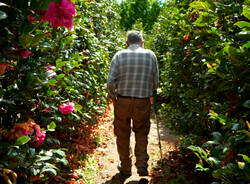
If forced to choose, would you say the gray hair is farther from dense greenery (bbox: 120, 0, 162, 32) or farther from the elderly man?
dense greenery (bbox: 120, 0, 162, 32)

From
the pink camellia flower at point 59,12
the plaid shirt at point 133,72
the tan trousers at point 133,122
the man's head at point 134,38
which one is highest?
the man's head at point 134,38

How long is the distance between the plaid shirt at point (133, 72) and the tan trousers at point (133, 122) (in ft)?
0.44

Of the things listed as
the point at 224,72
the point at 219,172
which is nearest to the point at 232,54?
the point at 224,72

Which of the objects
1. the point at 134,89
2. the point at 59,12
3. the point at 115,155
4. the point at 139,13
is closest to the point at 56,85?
the point at 59,12

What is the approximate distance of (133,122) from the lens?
11.9 feet

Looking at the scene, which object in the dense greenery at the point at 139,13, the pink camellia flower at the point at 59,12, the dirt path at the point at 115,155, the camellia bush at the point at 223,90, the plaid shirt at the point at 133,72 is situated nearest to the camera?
the pink camellia flower at the point at 59,12

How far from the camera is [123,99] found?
345 centimetres

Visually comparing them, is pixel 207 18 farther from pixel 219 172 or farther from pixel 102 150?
pixel 102 150

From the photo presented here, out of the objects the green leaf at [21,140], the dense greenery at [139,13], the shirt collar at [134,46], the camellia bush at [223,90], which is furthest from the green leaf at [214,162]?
the dense greenery at [139,13]

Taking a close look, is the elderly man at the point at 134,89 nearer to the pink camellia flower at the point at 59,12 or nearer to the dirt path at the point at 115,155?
the dirt path at the point at 115,155

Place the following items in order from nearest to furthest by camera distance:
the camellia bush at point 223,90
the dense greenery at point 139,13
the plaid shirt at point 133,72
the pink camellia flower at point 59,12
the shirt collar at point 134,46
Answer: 1. the pink camellia flower at point 59,12
2. the camellia bush at point 223,90
3. the plaid shirt at point 133,72
4. the shirt collar at point 134,46
5. the dense greenery at point 139,13

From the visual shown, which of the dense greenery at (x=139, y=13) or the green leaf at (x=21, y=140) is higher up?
the dense greenery at (x=139, y=13)

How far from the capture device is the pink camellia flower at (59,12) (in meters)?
1.23

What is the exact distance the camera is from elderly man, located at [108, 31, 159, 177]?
11.2 feet
